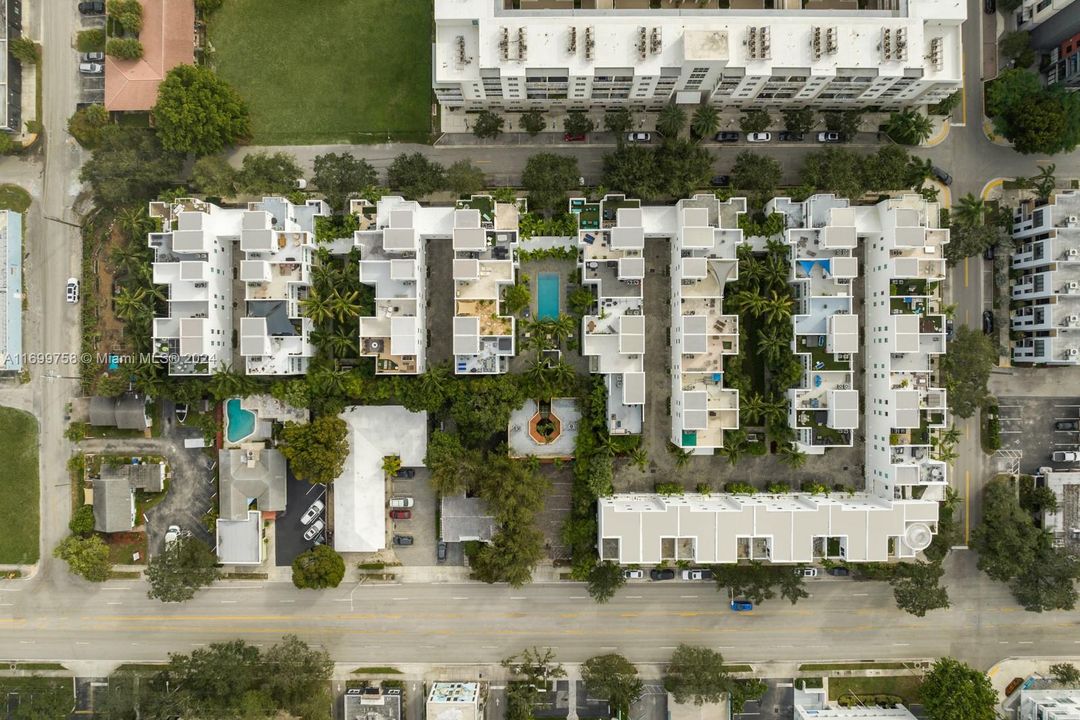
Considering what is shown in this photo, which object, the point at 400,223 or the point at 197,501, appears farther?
the point at 197,501

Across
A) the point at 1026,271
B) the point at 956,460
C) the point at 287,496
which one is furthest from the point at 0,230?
the point at 1026,271

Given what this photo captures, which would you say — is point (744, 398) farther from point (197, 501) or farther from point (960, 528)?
point (197, 501)

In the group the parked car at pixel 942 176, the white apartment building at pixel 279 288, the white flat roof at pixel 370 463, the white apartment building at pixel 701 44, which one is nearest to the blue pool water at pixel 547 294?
the white flat roof at pixel 370 463

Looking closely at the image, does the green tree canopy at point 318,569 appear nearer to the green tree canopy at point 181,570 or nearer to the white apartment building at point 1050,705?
the green tree canopy at point 181,570

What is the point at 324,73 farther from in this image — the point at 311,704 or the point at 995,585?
the point at 995,585

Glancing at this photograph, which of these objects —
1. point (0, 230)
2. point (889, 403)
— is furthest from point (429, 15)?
point (889, 403)

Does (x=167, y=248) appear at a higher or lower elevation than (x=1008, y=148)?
lower

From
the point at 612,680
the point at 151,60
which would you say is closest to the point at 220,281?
the point at 151,60

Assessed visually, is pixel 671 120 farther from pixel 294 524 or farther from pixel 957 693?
pixel 957 693

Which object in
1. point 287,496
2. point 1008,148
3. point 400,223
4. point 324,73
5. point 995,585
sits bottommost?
point 995,585
